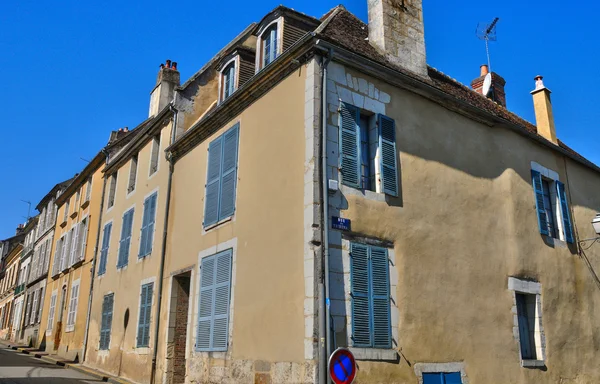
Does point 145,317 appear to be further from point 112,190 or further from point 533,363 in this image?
point 533,363

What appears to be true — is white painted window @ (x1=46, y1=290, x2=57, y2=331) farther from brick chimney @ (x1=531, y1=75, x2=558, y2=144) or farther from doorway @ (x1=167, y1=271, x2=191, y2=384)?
brick chimney @ (x1=531, y1=75, x2=558, y2=144)

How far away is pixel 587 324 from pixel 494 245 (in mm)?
3071

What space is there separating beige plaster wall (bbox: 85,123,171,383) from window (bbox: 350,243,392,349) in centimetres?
555

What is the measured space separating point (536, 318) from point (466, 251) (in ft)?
7.06

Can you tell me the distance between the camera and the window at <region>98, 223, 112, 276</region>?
1484 cm

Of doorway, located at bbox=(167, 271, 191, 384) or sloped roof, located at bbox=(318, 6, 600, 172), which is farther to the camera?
doorway, located at bbox=(167, 271, 191, 384)

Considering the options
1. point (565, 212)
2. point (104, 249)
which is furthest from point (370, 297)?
point (104, 249)

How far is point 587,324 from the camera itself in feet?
33.9

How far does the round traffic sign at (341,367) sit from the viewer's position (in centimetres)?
A: 548

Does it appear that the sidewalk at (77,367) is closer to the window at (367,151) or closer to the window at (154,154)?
the window at (154,154)

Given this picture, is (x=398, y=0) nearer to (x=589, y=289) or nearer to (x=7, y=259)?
(x=589, y=289)

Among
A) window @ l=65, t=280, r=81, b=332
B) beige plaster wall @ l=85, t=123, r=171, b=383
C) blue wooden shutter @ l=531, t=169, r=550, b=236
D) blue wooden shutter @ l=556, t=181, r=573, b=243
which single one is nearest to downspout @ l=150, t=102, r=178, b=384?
beige plaster wall @ l=85, t=123, r=171, b=383

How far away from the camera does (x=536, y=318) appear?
30.8ft

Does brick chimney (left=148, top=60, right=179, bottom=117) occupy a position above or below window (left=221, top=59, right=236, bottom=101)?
above
